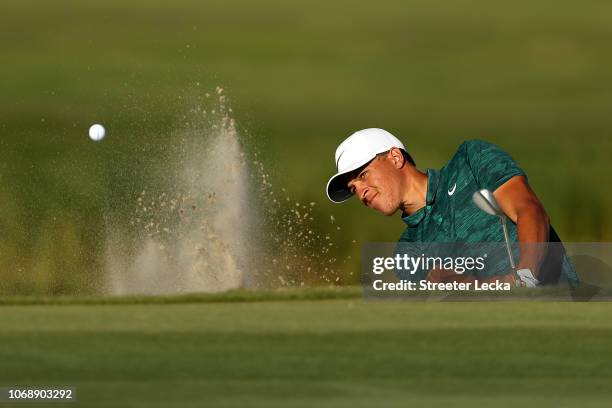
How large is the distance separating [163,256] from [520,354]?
7.25 metres

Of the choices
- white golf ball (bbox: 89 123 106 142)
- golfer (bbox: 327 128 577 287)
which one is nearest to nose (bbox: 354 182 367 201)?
golfer (bbox: 327 128 577 287)

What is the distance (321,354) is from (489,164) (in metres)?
1.65

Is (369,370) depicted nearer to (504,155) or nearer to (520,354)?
(520,354)

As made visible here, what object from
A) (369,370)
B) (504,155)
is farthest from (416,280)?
(369,370)

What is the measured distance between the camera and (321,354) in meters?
7.17

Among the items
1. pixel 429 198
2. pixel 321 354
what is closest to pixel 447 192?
pixel 429 198

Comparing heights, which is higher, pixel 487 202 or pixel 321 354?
pixel 487 202

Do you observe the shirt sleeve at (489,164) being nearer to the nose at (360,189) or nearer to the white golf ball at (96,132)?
the nose at (360,189)

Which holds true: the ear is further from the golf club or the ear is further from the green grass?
the green grass

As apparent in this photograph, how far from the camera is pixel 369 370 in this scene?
695 cm

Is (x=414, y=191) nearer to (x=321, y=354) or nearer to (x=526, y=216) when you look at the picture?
(x=526, y=216)

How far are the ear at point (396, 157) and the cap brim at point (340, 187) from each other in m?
0.14

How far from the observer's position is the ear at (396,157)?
7984 millimetres

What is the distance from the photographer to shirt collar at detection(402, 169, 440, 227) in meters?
8.06
